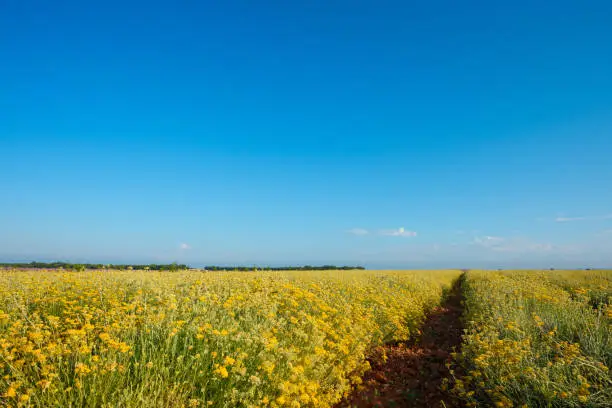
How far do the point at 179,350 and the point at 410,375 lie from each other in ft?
18.5

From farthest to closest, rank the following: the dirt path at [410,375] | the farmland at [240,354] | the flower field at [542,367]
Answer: the dirt path at [410,375] < the flower field at [542,367] < the farmland at [240,354]

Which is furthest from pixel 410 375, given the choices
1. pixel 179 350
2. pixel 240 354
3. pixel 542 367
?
pixel 179 350

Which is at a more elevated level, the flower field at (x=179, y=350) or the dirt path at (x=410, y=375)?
the flower field at (x=179, y=350)

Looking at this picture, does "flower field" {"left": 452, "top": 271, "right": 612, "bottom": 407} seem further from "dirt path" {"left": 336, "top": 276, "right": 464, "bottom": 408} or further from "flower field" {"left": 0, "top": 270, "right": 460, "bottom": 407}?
"dirt path" {"left": 336, "top": 276, "right": 464, "bottom": 408}

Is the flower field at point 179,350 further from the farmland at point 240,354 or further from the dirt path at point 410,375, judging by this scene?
the dirt path at point 410,375

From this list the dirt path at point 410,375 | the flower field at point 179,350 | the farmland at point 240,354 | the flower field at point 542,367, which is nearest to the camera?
the flower field at point 179,350

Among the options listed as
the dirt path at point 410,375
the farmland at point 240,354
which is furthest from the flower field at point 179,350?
the dirt path at point 410,375

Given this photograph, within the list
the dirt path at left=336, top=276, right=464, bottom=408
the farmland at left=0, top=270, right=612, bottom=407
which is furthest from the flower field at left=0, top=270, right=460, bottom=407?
the dirt path at left=336, top=276, right=464, bottom=408

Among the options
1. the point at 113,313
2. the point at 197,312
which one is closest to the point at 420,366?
the point at 197,312

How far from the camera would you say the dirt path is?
652cm

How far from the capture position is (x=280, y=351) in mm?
4609

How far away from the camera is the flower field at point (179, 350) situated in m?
3.79

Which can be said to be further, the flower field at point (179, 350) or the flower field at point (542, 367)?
the flower field at point (542, 367)

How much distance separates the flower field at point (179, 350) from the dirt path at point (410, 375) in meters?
0.47
